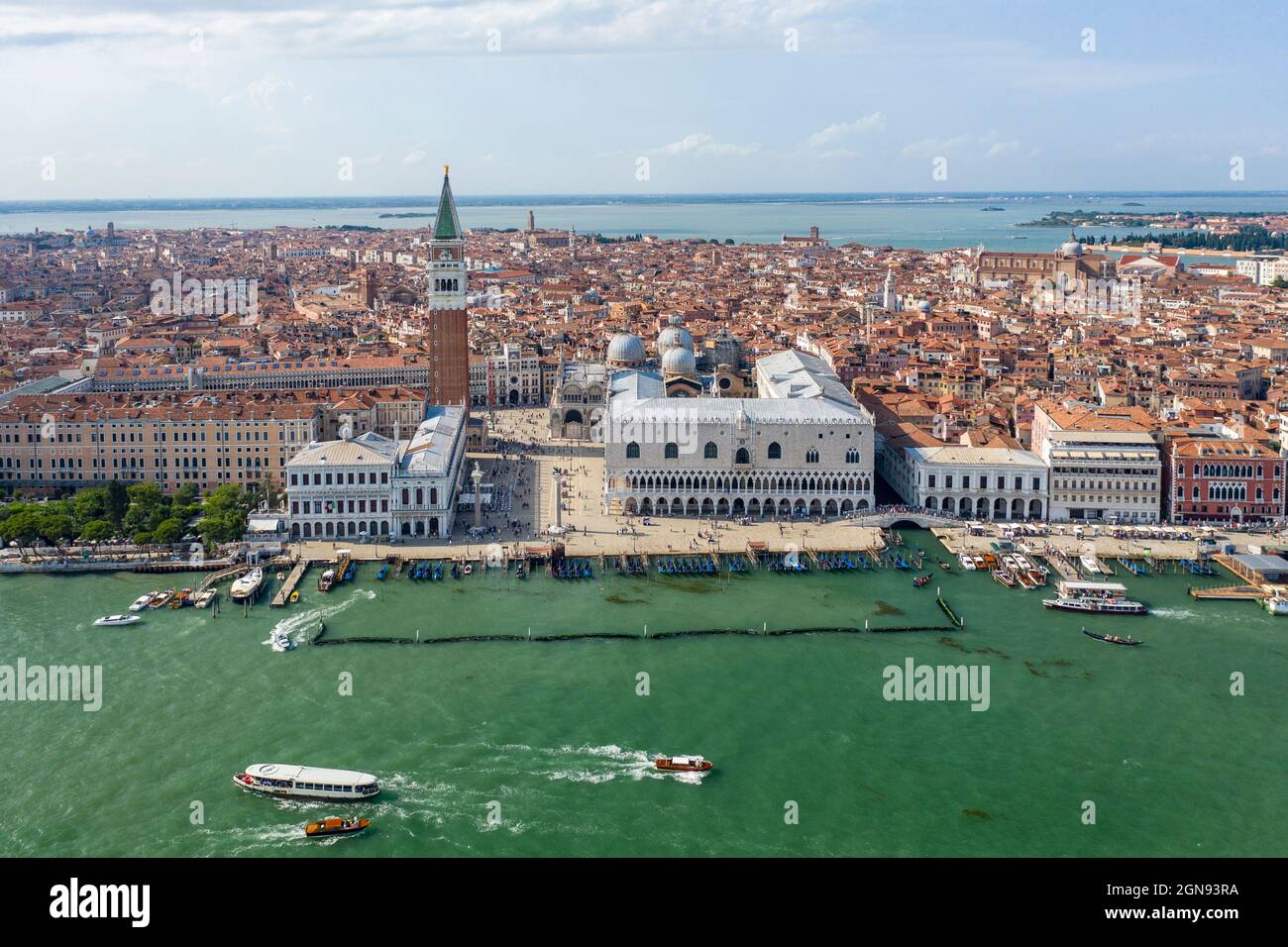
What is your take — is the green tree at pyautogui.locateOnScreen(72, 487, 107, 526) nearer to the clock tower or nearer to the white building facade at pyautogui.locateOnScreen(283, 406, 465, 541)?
the white building facade at pyautogui.locateOnScreen(283, 406, 465, 541)

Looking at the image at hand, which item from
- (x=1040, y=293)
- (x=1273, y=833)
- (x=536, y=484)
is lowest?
(x=1273, y=833)

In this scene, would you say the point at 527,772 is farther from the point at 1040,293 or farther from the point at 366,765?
the point at 1040,293

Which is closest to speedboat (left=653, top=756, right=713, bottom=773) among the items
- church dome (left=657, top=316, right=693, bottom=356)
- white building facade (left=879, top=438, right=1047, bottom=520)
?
white building facade (left=879, top=438, right=1047, bottom=520)

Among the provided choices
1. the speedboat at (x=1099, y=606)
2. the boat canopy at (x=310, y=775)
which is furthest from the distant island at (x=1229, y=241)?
the boat canopy at (x=310, y=775)

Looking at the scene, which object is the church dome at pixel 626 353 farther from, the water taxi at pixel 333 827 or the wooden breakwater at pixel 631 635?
the water taxi at pixel 333 827

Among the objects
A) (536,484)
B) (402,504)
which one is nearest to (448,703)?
(402,504)

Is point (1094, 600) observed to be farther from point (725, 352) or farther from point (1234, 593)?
point (725, 352)
